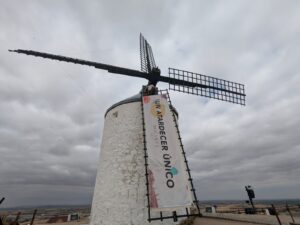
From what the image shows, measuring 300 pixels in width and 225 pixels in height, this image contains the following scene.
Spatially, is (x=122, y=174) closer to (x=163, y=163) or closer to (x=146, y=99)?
(x=163, y=163)

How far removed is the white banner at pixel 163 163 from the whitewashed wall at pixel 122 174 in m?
1.02

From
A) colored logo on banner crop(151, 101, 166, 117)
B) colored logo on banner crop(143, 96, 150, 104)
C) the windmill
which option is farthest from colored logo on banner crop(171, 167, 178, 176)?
colored logo on banner crop(143, 96, 150, 104)

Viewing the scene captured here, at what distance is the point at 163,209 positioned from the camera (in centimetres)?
865

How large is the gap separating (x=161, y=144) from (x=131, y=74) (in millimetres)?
6239

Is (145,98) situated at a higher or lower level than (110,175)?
higher

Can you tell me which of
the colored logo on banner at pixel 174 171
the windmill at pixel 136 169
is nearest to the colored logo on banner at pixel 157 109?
the windmill at pixel 136 169

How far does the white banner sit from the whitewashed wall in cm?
102

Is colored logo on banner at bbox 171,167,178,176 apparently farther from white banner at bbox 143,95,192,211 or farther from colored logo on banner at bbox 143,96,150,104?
colored logo on banner at bbox 143,96,150,104

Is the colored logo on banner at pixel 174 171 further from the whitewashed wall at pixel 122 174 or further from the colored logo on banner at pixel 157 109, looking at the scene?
the colored logo on banner at pixel 157 109

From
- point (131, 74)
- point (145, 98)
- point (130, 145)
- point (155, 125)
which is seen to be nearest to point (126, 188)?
point (130, 145)

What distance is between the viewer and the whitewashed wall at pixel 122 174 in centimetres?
984

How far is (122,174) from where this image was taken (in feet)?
34.6

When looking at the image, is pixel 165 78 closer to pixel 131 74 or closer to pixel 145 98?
pixel 131 74

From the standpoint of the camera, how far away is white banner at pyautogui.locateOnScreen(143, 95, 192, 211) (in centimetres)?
884
